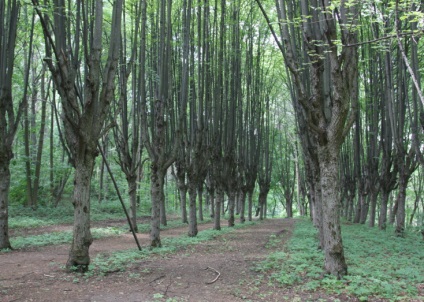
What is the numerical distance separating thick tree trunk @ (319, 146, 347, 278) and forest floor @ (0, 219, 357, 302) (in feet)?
2.93

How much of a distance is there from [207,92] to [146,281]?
29.2 ft

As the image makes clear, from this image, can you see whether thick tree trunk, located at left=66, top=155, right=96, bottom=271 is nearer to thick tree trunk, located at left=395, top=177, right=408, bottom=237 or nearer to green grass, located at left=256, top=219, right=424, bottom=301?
green grass, located at left=256, top=219, right=424, bottom=301

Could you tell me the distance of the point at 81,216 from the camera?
245 inches

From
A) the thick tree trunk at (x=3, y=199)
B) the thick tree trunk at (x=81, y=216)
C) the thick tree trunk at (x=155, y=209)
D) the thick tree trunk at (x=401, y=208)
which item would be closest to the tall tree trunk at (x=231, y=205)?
the thick tree trunk at (x=401, y=208)

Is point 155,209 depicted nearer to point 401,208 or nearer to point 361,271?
point 361,271

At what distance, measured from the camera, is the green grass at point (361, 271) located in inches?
202

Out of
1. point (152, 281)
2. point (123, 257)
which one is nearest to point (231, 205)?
point (123, 257)

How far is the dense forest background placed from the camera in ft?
20.2

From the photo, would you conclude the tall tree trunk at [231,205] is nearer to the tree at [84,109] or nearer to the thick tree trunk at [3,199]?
the thick tree trunk at [3,199]

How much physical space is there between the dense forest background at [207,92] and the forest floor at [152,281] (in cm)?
72

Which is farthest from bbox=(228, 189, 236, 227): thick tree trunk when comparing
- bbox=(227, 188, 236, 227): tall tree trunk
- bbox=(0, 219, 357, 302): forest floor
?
bbox=(0, 219, 357, 302): forest floor

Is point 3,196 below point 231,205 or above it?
above

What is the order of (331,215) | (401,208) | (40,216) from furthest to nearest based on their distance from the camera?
(40,216) < (401,208) < (331,215)

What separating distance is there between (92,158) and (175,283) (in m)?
2.73
